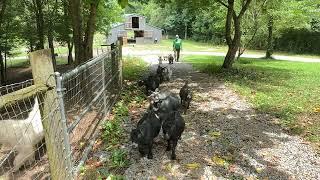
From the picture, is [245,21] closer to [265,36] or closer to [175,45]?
[175,45]

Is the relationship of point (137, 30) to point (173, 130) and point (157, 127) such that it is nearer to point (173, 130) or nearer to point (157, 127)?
point (157, 127)

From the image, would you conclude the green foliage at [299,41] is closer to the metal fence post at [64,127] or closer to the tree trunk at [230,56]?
the tree trunk at [230,56]

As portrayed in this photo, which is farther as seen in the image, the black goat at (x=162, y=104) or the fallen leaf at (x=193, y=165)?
the black goat at (x=162, y=104)

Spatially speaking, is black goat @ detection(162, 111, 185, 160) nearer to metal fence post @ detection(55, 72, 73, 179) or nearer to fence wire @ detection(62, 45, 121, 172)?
fence wire @ detection(62, 45, 121, 172)

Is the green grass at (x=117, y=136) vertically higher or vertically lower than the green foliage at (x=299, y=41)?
lower

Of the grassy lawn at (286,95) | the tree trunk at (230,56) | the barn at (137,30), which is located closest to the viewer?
the grassy lawn at (286,95)

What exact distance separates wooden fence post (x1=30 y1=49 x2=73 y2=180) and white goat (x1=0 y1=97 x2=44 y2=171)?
1798 millimetres

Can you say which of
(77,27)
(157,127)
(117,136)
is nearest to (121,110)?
(117,136)

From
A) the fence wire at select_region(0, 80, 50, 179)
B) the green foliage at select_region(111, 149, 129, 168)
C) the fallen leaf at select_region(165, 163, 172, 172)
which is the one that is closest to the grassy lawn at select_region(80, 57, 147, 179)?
the green foliage at select_region(111, 149, 129, 168)

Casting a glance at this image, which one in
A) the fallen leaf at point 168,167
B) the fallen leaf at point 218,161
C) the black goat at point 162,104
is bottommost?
the fallen leaf at point 168,167

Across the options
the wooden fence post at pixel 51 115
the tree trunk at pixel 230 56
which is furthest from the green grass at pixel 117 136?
the tree trunk at pixel 230 56

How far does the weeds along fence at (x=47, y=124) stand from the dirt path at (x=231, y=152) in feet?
4.16

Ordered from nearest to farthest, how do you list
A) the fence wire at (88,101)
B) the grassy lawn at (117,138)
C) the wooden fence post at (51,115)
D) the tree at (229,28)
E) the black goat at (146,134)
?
the wooden fence post at (51,115), the grassy lawn at (117,138), the black goat at (146,134), the fence wire at (88,101), the tree at (229,28)

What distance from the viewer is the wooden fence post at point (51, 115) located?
4.12 m
